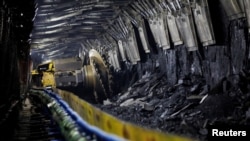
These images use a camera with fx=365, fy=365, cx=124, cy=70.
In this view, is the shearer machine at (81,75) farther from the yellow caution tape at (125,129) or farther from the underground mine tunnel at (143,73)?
the yellow caution tape at (125,129)

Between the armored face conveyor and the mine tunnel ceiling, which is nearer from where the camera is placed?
the armored face conveyor

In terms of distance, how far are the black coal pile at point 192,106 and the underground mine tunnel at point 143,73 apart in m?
0.03

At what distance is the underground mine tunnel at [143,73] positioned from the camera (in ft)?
21.5

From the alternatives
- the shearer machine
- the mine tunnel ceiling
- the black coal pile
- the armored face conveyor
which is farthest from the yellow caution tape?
the shearer machine

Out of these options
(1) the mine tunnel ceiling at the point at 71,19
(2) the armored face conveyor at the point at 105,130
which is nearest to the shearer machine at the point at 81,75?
(1) the mine tunnel ceiling at the point at 71,19

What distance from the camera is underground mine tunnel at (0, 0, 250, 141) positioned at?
21.5ft

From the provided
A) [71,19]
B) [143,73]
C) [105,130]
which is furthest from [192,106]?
[71,19]

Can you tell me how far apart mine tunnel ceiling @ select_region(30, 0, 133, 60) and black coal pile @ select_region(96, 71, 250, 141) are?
4.77 metres

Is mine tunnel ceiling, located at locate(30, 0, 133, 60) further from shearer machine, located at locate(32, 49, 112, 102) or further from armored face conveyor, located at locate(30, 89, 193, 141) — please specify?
armored face conveyor, located at locate(30, 89, 193, 141)

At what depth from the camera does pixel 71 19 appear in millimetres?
18609

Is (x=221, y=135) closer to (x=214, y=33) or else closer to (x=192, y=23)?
(x=214, y=33)

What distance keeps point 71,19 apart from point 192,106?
33.9 ft

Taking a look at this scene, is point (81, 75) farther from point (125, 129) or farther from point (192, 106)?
point (125, 129)

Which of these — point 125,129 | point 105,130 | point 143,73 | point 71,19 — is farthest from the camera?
point 71,19
